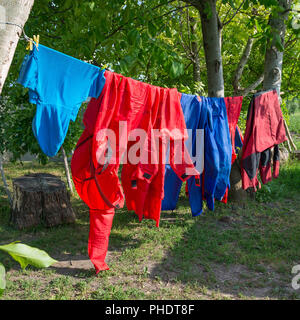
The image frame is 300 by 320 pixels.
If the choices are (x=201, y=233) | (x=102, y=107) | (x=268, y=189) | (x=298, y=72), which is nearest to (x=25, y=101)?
(x=102, y=107)

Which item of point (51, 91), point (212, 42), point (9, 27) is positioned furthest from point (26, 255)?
point (212, 42)

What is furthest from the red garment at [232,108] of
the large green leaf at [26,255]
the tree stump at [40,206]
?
the large green leaf at [26,255]

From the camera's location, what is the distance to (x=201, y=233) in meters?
4.19

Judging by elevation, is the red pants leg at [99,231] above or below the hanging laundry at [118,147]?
below

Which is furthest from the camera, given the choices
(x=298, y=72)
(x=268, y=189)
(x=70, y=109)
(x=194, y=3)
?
(x=298, y=72)

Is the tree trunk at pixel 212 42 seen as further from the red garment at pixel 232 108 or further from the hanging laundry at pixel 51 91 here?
the hanging laundry at pixel 51 91

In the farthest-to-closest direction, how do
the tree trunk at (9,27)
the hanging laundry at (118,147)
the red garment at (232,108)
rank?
the red garment at (232,108) < the hanging laundry at (118,147) < the tree trunk at (9,27)

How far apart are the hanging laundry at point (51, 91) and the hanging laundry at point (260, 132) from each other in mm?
2107

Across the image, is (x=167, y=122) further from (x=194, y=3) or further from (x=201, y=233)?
(x=194, y=3)

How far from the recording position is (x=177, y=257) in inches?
141

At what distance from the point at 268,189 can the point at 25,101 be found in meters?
4.28

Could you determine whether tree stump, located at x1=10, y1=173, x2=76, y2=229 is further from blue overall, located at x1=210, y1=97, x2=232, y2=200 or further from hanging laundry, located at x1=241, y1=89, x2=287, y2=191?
hanging laundry, located at x1=241, y1=89, x2=287, y2=191

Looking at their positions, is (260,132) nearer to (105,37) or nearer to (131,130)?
(131,130)

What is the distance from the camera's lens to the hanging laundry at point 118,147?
254 cm
